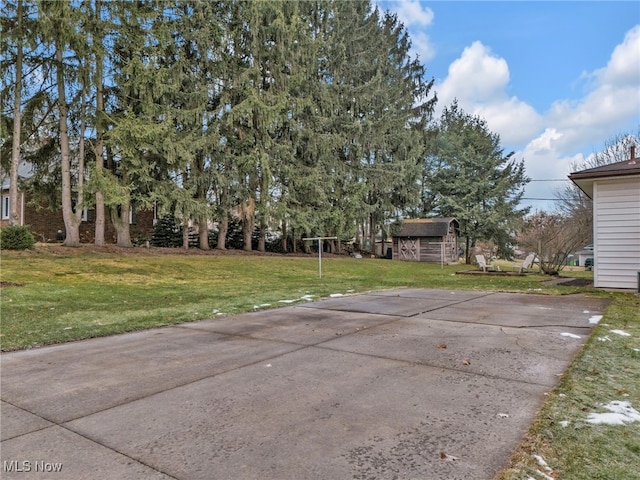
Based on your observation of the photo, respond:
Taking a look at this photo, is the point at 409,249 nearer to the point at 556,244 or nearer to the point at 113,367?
the point at 556,244

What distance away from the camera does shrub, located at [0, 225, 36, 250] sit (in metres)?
13.3

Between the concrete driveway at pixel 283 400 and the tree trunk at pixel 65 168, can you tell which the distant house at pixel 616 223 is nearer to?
the concrete driveway at pixel 283 400

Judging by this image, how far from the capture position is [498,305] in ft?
24.1

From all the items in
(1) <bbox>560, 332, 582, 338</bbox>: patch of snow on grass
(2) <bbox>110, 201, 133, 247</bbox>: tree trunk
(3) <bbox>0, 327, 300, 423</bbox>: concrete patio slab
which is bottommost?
(3) <bbox>0, 327, 300, 423</bbox>: concrete patio slab

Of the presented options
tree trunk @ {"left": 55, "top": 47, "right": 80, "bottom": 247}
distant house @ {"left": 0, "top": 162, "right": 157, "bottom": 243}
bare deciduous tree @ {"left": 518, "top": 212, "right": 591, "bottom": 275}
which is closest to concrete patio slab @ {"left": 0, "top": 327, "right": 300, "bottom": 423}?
tree trunk @ {"left": 55, "top": 47, "right": 80, "bottom": 247}

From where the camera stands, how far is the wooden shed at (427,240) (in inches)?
1021

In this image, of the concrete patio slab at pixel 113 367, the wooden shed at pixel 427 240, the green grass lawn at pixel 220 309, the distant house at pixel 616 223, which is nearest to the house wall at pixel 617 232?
the distant house at pixel 616 223

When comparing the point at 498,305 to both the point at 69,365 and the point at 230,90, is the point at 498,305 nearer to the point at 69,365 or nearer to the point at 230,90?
the point at 69,365

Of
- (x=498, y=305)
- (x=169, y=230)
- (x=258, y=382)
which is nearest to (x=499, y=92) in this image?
(x=498, y=305)

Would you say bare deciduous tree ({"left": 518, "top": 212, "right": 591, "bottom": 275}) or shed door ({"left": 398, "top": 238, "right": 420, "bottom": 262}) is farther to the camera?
shed door ({"left": 398, "top": 238, "right": 420, "bottom": 262})

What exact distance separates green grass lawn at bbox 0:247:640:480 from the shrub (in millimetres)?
630

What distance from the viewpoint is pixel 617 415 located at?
2.62 meters

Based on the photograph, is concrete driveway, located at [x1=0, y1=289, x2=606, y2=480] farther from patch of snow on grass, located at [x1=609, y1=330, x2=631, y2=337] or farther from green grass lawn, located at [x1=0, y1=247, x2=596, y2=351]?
green grass lawn, located at [x1=0, y1=247, x2=596, y2=351]

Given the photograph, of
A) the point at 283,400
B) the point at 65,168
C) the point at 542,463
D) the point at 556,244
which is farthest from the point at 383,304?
the point at 65,168
